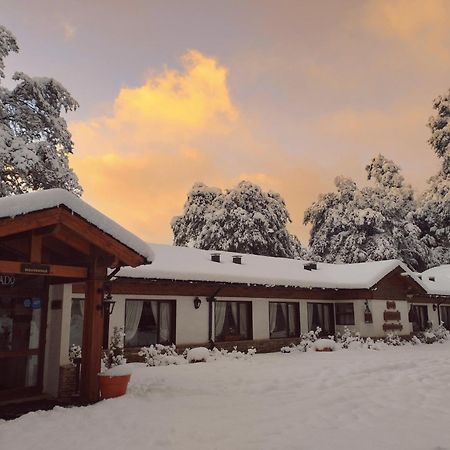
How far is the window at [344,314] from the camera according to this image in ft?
71.8

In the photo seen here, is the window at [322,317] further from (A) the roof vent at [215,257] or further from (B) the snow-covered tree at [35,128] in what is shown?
(B) the snow-covered tree at [35,128]

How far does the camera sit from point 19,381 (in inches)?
350

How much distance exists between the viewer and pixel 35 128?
2148 cm

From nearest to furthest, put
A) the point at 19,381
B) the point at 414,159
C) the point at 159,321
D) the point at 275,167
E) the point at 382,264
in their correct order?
the point at 19,381, the point at 159,321, the point at 382,264, the point at 275,167, the point at 414,159

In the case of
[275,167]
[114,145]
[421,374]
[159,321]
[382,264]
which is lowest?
[421,374]

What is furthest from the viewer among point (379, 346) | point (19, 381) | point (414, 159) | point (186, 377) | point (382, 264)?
point (414, 159)

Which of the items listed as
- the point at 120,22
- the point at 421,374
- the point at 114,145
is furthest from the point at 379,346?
the point at 120,22

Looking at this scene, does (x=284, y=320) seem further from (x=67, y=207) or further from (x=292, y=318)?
(x=67, y=207)

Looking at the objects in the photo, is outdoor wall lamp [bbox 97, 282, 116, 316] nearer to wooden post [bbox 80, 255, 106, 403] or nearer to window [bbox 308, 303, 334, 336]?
wooden post [bbox 80, 255, 106, 403]

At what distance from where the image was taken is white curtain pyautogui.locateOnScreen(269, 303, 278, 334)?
63.3 ft

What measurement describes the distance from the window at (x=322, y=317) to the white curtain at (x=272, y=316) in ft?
7.69

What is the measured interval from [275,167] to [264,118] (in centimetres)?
933

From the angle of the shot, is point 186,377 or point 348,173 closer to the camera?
point 186,377

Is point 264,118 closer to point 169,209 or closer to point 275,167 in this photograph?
point 275,167
